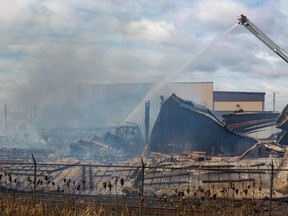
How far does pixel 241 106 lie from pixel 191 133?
36088 millimetres

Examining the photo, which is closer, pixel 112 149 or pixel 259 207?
pixel 259 207

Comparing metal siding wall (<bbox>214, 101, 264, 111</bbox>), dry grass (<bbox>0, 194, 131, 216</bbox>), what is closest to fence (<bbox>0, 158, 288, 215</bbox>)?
dry grass (<bbox>0, 194, 131, 216</bbox>)

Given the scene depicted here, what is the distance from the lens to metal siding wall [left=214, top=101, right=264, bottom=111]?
58656 mm

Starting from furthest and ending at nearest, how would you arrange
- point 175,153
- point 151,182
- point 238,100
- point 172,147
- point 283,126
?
point 238,100 < point 172,147 < point 175,153 < point 283,126 < point 151,182

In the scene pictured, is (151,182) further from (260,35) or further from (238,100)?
(238,100)

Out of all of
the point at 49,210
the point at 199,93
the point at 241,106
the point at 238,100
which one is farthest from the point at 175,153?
the point at 238,100

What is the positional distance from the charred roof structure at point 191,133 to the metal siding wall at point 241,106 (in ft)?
112

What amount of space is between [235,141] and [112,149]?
236 inches

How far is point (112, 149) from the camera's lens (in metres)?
24.7

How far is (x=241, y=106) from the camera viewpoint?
194 ft

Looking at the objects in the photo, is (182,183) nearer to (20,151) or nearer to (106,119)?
(20,151)

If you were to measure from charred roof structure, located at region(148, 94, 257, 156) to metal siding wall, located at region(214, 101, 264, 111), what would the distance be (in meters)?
34.2

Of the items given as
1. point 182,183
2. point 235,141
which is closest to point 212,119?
point 235,141

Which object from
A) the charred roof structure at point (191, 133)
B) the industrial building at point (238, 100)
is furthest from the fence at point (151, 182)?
the industrial building at point (238, 100)
